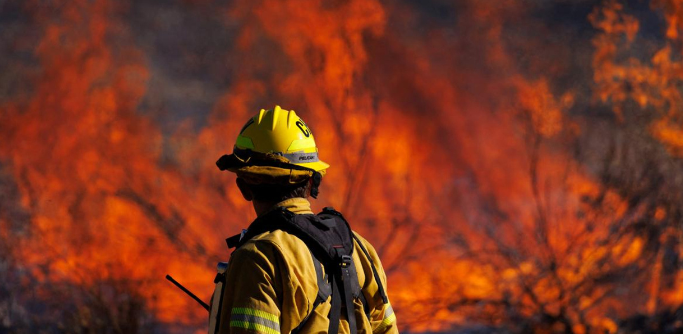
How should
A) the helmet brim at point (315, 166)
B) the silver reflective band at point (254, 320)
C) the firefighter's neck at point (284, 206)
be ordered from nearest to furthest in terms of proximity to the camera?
the silver reflective band at point (254, 320) → the firefighter's neck at point (284, 206) → the helmet brim at point (315, 166)

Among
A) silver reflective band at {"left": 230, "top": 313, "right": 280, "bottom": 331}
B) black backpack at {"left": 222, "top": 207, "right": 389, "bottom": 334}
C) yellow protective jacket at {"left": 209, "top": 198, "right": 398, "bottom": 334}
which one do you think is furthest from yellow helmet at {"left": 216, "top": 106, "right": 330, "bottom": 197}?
silver reflective band at {"left": 230, "top": 313, "right": 280, "bottom": 331}

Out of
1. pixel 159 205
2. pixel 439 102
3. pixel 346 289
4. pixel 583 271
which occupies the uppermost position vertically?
pixel 439 102

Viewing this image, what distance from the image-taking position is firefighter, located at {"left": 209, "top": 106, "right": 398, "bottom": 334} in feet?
8.81

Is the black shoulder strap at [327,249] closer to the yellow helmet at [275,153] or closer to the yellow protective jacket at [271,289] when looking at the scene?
the yellow protective jacket at [271,289]

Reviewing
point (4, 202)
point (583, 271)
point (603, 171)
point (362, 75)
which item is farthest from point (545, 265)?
point (4, 202)

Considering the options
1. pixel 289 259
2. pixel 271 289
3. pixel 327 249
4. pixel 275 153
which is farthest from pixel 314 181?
pixel 271 289

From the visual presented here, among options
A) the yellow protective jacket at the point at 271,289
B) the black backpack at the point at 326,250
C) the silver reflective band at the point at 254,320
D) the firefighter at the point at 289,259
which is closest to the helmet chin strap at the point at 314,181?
the firefighter at the point at 289,259

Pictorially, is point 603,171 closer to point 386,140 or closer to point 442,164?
point 442,164

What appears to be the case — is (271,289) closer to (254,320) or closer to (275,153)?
(254,320)

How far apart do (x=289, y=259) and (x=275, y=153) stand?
0.56 m

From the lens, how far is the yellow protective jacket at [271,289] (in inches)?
104

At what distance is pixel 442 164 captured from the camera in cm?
1445

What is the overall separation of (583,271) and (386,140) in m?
4.38

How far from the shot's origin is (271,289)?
2682mm
